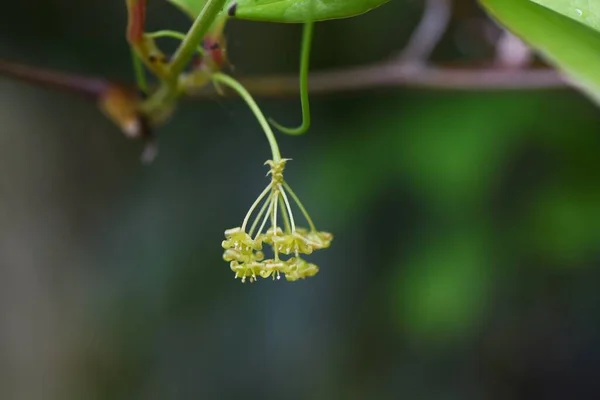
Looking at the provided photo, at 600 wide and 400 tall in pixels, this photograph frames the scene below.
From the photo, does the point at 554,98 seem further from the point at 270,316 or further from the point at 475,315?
the point at 270,316

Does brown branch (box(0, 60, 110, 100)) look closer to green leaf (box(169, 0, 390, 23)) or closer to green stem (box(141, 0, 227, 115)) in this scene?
green stem (box(141, 0, 227, 115))

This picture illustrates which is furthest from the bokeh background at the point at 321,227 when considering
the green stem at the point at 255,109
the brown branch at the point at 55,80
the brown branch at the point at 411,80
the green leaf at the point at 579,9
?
the green leaf at the point at 579,9

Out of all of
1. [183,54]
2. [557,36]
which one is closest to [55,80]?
[183,54]

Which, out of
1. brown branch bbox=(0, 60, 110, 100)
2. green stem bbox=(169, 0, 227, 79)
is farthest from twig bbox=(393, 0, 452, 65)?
green stem bbox=(169, 0, 227, 79)

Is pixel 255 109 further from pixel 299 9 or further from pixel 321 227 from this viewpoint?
pixel 321 227

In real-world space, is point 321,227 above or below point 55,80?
above

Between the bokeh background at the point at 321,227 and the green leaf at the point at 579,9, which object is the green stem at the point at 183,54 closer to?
the green leaf at the point at 579,9

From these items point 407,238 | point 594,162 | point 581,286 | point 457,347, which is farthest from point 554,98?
point 457,347
